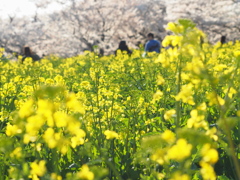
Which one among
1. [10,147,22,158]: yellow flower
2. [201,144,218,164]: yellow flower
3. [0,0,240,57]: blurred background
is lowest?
[0,0,240,57]: blurred background

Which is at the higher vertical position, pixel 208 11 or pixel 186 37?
pixel 186 37

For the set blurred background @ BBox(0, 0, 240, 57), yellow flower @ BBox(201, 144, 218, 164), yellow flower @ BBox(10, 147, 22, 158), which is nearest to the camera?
yellow flower @ BBox(201, 144, 218, 164)

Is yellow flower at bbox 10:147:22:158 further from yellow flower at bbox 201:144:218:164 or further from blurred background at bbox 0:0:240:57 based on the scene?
blurred background at bbox 0:0:240:57

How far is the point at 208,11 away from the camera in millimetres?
20781

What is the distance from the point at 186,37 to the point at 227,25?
20.4m

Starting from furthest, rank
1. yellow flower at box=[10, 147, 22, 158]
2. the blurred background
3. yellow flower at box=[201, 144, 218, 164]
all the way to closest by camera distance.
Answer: the blurred background < yellow flower at box=[10, 147, 22, 158] < yellow flower at box=[201, 144, 218, 164]

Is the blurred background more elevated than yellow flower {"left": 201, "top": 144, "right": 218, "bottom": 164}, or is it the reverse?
yellow flower {"left": 201, "top": 144, "right": 218, "bottom": 164}

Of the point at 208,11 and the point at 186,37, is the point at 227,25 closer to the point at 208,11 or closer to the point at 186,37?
the point at 208,11

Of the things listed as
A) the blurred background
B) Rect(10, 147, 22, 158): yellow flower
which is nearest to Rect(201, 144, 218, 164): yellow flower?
Rect(10, 147, 22, 158): yellow flower

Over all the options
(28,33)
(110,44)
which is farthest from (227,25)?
(28,33)

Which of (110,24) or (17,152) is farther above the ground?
(17,152)

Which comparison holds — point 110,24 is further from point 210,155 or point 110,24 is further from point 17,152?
point 210,155

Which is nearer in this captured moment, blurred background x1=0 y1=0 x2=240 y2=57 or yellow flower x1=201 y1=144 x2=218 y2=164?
yellow flower x1=201 y1=144 x2=218 y2=164

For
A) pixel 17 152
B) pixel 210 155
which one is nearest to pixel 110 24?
pixel 17 152
